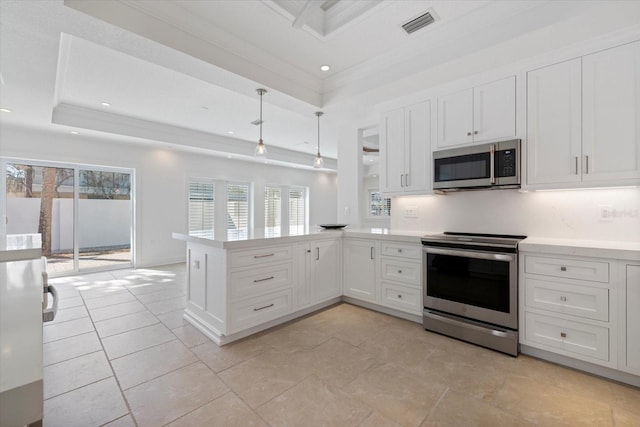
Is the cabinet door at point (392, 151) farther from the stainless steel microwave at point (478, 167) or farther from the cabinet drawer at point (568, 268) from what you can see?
the cabinet drawer at point (568, 268)

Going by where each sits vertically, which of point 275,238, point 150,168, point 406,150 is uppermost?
point 150,168

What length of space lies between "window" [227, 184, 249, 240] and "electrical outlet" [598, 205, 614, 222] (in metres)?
6.60

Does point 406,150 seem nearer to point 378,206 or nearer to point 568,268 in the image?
point 568,268

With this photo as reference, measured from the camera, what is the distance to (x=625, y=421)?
159 cm

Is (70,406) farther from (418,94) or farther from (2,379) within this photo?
(418,94)

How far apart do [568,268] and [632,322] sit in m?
0.45

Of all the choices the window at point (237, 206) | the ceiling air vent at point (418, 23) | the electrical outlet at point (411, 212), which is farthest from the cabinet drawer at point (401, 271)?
the window at point (237, 206)

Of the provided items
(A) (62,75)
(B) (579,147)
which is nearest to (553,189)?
(B) (579,147)

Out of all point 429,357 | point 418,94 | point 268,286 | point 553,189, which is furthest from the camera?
point 418,94

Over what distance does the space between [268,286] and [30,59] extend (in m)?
2.95

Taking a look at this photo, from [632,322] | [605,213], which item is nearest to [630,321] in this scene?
[632,322]

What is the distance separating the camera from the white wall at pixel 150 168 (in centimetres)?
477

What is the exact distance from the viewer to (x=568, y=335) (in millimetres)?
2113

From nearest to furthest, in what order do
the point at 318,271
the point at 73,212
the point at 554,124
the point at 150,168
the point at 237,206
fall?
the point at 554,124 < the point at 318,271 < the point at 73,212 < the point at 150,168 < the point at 237,206
